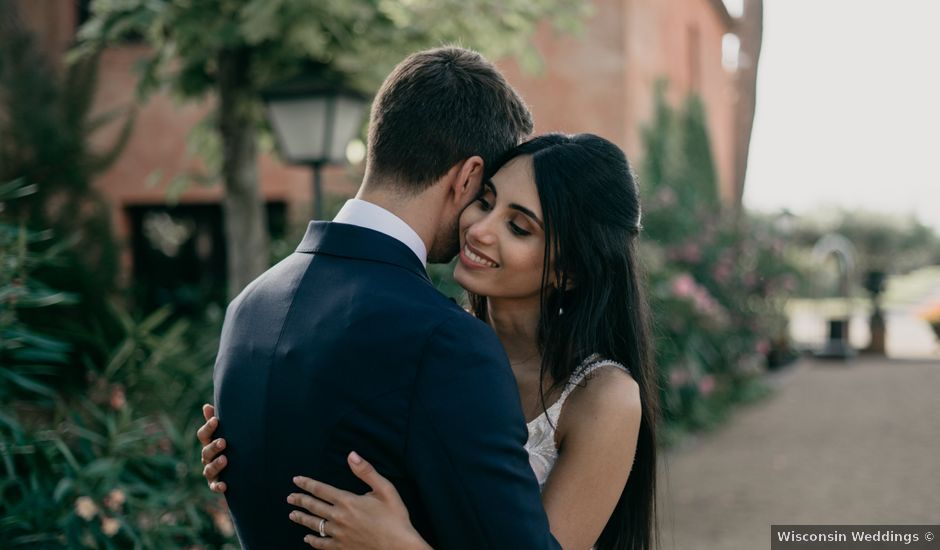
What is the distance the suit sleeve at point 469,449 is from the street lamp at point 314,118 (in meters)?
4.61

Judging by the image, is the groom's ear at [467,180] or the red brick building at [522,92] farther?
the red brick building at [522,92]

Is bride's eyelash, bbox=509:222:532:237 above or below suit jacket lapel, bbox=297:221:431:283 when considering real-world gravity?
below

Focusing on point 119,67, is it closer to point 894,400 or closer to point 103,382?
point 103,382

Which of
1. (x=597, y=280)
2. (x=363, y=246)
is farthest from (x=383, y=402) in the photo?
(x=597, y=280)

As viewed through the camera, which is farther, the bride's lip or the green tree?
the green tree

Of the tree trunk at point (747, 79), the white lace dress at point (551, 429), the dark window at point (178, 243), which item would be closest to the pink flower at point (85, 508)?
the white lace dress at point (551, 429)

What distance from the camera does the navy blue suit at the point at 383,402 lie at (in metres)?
1.67

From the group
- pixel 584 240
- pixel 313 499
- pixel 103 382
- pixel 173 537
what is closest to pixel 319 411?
pixel 313 499

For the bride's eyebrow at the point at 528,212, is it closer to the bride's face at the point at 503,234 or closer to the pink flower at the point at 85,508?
the bride's face at the point at 503,234

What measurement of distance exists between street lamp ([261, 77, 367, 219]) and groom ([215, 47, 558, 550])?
14.0ft

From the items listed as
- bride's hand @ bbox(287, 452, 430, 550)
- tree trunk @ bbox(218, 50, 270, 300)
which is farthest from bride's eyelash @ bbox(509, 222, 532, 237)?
tree trunk @ bbox(218, 50, 270, 300)

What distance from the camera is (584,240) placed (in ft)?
7.57

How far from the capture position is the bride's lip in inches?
88.3

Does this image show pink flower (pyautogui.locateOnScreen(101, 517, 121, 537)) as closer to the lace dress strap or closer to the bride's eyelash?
the lace dress strap
